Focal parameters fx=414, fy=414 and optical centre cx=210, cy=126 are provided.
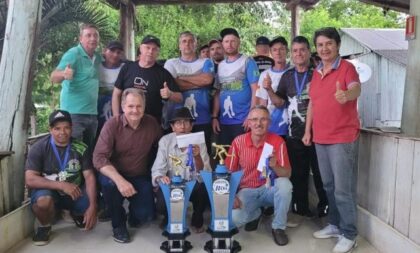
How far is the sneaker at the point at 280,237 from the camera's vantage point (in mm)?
3381

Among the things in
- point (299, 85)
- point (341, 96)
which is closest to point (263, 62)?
point (299, 85)

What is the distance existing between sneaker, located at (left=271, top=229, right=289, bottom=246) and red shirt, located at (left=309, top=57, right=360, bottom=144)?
2.74 ft

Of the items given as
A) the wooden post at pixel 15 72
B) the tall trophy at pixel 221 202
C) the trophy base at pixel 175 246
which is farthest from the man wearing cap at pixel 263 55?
the wooden post at pixel 15 72

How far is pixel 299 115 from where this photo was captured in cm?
371

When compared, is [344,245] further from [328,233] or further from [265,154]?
[265,154]

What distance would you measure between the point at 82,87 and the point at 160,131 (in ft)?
3.06

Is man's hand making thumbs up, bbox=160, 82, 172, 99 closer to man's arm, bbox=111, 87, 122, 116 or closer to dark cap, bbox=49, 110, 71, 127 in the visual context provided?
man's arm, bbox=111, 87, 122, 116

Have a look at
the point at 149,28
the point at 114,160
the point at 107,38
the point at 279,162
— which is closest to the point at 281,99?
the point at 279,162

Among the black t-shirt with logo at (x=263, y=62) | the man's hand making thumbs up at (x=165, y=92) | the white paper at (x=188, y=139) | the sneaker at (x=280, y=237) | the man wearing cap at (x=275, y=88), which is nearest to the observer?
the white paper at (x=188, y=139)

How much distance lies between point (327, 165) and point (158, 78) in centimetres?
168

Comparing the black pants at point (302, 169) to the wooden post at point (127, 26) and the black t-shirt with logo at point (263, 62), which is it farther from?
the wooden post at point (127, 26)

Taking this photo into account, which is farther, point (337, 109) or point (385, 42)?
point (385, 42)

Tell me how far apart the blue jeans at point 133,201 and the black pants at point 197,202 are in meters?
0.14

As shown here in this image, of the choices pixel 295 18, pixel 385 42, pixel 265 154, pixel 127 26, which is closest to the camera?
pixel 265 154
